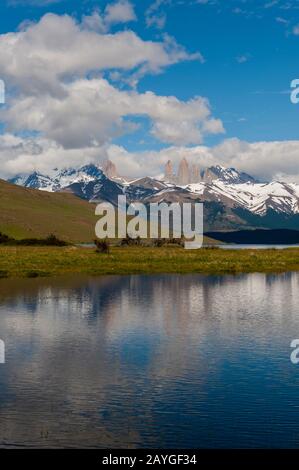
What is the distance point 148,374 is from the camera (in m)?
32.4

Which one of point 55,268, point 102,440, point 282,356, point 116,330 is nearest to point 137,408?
point 102,440

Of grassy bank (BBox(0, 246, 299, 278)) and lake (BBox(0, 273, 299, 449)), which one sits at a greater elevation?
grassy bank (BBox(0, 246, 299, 278))

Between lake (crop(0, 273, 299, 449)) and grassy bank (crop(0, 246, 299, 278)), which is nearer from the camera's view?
lake (crop(0, 273, 299, 449))

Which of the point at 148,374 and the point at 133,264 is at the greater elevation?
the point at 133,264

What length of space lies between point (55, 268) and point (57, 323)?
6007 centimetres

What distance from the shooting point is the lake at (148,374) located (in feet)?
77.4

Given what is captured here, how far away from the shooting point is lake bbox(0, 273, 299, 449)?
77.4ft

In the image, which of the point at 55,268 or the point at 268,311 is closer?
the point at 268,311

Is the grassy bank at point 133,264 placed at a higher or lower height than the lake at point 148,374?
higher

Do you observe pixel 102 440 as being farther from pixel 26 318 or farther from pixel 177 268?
pixel 177 268

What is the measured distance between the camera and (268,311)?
56.7 meters

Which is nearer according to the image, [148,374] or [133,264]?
[148,374]

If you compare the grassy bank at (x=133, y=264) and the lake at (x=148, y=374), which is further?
the grassy bank at (x=133, y=264)
